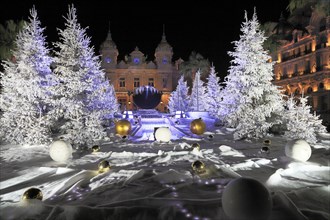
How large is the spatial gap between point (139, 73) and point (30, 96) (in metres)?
44.3

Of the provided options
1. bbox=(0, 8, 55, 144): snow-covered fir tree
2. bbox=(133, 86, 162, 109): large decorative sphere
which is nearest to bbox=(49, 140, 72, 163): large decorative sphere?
bbox=(0, 8, 55, 144): snow-covered fir tree

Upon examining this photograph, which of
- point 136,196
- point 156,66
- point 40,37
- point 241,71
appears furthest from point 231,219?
point 156,66

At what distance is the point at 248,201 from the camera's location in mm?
4094

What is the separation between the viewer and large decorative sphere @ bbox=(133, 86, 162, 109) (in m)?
39.3

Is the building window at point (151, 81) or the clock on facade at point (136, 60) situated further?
the building window at point (151, 81)

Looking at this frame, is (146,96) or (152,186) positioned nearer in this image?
(152,186)

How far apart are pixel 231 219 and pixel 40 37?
14.2 metres

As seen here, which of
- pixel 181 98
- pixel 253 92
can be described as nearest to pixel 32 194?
pixel 253 92

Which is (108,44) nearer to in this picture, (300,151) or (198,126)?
(198,126)

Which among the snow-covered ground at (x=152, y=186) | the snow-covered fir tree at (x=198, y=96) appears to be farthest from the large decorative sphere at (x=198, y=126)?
the snow-covered fir tree at (x=198, y=96)

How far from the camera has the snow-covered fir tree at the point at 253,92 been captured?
1469 centimetres

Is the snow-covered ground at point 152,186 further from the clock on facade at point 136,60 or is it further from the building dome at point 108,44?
the clock on facade at point 136,60

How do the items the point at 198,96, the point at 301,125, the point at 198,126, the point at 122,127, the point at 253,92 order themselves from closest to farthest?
the point at 301,125 < the point at 253,92 < the point at 122,127 < the point at 198,126 < the point at 198,96

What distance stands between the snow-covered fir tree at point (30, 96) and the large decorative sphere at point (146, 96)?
2454cm
